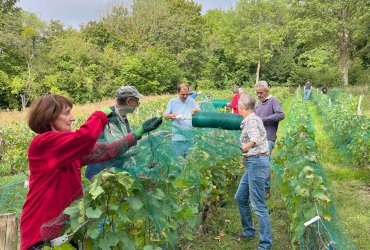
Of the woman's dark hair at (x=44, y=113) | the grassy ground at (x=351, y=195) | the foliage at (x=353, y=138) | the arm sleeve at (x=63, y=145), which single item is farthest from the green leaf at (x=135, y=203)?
the foliage at (x=353, y=138)

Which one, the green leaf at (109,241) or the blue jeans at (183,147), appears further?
the blue jeans at (183,147)

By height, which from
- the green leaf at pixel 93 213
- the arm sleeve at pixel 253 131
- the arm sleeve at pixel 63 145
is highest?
the arm sleeve at pixel 63 145

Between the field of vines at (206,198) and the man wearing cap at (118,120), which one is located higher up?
the man wearing cap at (118,120)

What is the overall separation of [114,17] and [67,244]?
44.2 m

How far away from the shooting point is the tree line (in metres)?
27.6

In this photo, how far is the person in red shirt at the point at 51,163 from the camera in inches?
79.7

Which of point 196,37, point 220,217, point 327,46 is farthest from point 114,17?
point 220,217

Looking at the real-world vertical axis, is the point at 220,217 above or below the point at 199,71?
below

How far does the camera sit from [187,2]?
5200 cm

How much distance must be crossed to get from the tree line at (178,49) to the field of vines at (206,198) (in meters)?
19.0

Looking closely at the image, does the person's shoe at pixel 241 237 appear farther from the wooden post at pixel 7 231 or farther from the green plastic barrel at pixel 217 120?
the wooden post at pixel 7 231

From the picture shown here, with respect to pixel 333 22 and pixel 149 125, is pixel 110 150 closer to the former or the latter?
pixel 149 125

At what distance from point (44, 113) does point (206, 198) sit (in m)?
2.86

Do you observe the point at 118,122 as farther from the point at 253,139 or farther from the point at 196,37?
the point at 196,37
